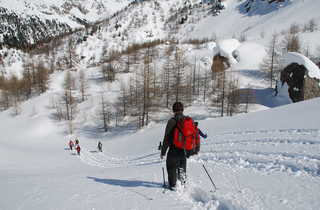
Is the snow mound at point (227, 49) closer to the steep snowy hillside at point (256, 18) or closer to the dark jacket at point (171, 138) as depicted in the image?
the steep snowy hillside at point (256, 18)

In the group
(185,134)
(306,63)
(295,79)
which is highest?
(306,63)

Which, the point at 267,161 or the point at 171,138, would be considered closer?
the point at 171,138

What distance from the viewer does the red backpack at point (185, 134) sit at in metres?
3.79

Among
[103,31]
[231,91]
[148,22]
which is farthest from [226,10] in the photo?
[231,91]

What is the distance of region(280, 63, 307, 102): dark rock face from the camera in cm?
2480

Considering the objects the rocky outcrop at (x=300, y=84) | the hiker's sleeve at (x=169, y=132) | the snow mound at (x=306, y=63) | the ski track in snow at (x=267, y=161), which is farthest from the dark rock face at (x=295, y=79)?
the hiker's sleeve at (x=169, y=132)

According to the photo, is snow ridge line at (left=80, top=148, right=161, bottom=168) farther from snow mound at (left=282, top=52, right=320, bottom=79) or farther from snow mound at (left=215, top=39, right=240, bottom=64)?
Answer: snow mound at (left=215, top=39, right=240, bottom=64)

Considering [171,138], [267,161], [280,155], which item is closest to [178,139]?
[171,138]

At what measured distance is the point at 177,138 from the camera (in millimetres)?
3863

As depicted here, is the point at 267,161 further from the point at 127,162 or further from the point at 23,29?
the point at 23,29

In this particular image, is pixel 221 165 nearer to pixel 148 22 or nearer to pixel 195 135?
pixel 195 135

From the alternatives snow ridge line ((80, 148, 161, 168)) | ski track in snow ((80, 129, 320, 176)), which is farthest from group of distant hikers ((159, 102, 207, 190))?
snow ridge line ((80, 148, 161, 168))

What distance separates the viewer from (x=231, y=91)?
31250mm

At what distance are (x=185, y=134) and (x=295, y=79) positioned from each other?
28940mm
